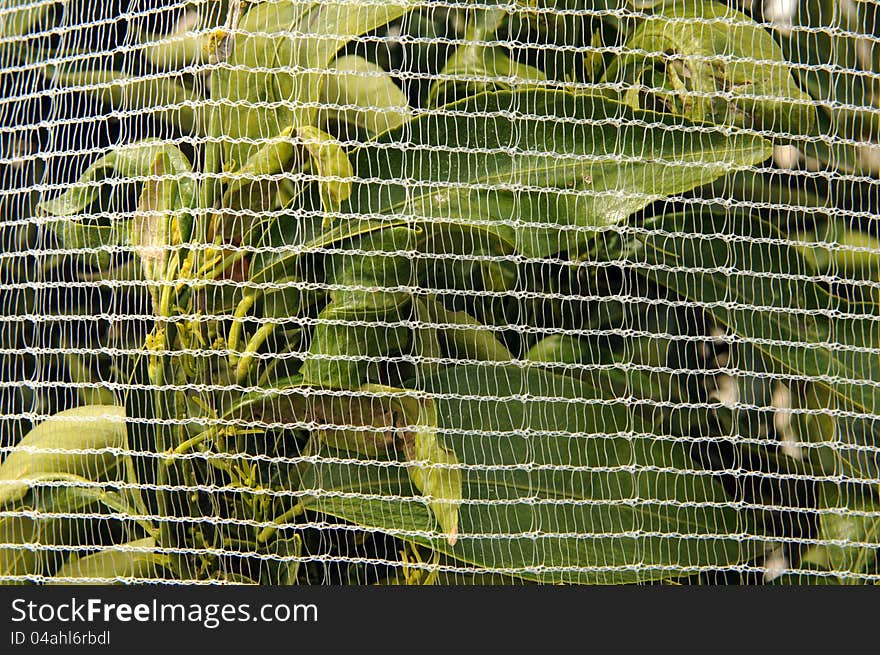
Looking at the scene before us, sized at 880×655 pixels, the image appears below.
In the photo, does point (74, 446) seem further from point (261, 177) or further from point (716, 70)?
point (716, 70)

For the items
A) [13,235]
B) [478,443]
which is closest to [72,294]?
[13,235]

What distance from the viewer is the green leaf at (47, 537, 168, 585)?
0.28 metres

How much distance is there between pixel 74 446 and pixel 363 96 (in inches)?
6.8

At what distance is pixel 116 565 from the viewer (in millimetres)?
285

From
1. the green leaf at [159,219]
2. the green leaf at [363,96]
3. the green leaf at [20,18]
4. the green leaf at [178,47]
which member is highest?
the green leaf at [20,18]

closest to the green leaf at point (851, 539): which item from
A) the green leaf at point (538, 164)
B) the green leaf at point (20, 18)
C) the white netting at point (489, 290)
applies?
the white netting at point (489, 290)

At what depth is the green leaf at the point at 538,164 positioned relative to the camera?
0.26m

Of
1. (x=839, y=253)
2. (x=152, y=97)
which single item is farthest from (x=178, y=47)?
(x=839, y=253)

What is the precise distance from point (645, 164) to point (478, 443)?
0.38 ft

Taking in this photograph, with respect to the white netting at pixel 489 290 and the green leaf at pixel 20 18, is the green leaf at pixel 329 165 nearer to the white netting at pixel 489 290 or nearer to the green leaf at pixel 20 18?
the white netting at pixel 489 290

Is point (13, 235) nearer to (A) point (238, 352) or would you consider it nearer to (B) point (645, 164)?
(A) point (238, 352)

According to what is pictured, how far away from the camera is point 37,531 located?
11.4 inches

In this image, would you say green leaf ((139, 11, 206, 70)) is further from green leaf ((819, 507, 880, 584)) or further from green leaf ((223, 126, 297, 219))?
green leaf ((819, 507, 880, 584))

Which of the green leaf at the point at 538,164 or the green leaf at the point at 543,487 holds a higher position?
the green leaf at the point at 538,164
